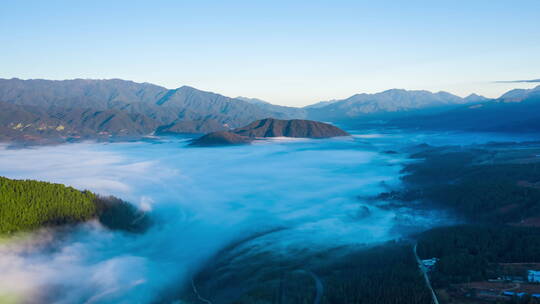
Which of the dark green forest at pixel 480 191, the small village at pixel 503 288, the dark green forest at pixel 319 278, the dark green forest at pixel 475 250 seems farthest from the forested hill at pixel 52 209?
the dark green forest at pixel 480 191

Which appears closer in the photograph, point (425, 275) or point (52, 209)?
point (425, 275)

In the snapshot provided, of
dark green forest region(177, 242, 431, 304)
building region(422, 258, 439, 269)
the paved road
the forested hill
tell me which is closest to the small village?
the paved road

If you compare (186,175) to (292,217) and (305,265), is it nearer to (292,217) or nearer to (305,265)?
(292,217)

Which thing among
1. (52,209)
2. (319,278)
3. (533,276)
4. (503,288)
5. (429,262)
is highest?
(52,209)

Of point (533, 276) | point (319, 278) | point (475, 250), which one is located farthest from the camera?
point (475, 250)

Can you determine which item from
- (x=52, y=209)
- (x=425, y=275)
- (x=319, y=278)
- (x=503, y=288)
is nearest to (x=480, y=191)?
(x=425, y=275)

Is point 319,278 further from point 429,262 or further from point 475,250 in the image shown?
point 475,250
